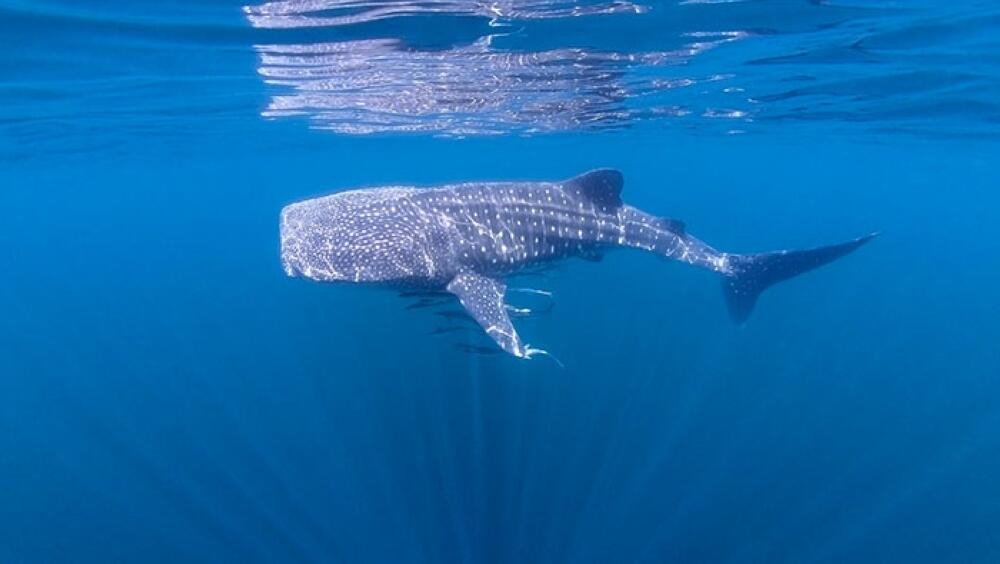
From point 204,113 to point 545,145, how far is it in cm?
1923

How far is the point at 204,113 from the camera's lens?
68.7 ft

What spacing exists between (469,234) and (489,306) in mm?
1142

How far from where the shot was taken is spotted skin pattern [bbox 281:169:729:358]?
8.62m

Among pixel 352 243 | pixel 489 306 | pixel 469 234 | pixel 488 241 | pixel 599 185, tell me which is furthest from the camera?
pixel 599 185

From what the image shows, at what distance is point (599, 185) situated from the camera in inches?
411

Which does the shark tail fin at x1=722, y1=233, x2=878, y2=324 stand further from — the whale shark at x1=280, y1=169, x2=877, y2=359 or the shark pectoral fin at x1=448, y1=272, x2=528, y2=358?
the shark pectoral fin at x1=448, y1=272, x2=528, y2=358

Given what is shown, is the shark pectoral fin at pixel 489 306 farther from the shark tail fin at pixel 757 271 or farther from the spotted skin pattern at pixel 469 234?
the shark tail fin at pixel 757 271

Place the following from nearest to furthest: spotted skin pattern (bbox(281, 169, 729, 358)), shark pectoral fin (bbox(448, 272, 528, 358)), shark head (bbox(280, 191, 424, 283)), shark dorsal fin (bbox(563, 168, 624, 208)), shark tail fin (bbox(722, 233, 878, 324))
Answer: shark pectoral fin (bbox(448, 272, 528, 358)) < shark head (bbox(280, 191, 424, 283)) < spotted skin pattern (bbox(281, 169, 729, 358)) < shark dorsal fin (bbox(563, 168, 624, 208)) < shark tail fin (bbox(722, 233, 878, 324))

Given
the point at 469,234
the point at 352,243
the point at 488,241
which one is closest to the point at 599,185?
the point at 488,241

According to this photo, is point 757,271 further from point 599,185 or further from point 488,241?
point 488,241

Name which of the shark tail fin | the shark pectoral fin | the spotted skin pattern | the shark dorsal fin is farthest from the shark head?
the shark tail fin

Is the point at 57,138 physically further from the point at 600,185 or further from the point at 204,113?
the point at 600,185

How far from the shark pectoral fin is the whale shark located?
14mm

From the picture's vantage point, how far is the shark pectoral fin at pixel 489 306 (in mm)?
8304
